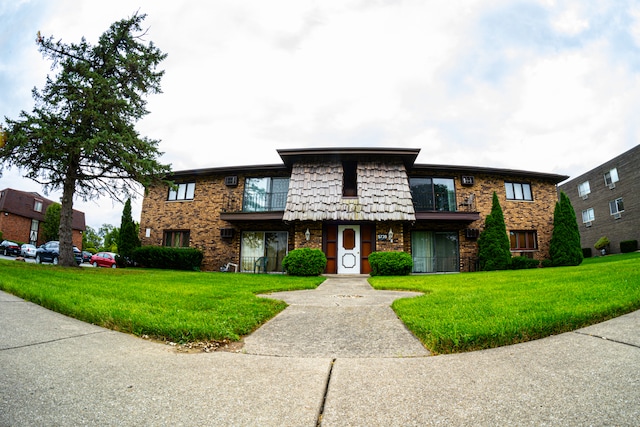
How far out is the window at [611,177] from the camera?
75.0 feet

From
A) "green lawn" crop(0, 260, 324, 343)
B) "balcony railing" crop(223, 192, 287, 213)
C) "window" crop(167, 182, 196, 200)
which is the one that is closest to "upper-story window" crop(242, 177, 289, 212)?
"balcony railing" crop(223, 192, 287, 213)

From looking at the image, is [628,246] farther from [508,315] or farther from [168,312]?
[168,312]

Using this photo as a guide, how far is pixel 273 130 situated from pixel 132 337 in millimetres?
20650

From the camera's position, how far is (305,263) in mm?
11922

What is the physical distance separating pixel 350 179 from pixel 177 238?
32.1 ft

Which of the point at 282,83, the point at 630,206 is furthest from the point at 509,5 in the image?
the point at 630,206

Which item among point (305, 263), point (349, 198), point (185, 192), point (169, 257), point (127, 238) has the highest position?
point (185, 192)

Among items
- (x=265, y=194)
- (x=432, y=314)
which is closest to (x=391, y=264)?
(x=265, y=194)

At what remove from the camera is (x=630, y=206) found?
21219 mm

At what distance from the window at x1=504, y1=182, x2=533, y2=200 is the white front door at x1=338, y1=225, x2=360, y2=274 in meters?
8.66

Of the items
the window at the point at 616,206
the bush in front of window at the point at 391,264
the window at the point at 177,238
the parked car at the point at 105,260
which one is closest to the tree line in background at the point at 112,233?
the parked car at the point at 105,260

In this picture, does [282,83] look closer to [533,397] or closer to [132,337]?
[132,337]

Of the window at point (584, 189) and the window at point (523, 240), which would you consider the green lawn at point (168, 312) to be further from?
the window at point (584, 189)

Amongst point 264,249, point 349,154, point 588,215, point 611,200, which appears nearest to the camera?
point 349,154
